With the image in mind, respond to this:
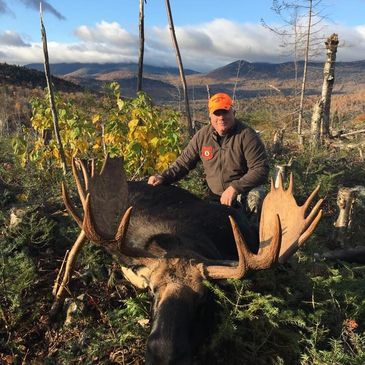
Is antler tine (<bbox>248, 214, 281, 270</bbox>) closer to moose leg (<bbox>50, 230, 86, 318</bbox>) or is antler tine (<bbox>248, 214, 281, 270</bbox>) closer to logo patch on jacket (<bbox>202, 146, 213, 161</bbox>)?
moose leg (<bbox>50, 230, 86, 318</bbox>)

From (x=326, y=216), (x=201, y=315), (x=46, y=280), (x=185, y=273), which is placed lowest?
(x=326, y=216)

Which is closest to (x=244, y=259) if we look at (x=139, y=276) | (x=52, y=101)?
(x=139, y=276)

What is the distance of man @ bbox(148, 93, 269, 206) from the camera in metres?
5.51

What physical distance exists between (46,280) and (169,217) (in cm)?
128

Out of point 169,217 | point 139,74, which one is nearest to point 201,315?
point 169,217

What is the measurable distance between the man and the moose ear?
1.56 m

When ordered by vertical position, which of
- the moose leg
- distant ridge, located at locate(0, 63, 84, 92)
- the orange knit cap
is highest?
the orange knit cap

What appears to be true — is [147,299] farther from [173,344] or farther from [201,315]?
[173,344]

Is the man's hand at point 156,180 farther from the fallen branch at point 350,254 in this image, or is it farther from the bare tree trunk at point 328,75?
the bare tree trunk at point 328,75

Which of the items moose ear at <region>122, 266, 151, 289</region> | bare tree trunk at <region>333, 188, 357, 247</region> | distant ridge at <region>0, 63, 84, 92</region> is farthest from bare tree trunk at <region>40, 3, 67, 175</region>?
distant ridge at <region>0, 63, 84, 92</region>

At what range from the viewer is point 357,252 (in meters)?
5.84

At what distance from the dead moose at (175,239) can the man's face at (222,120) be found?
3.34ft

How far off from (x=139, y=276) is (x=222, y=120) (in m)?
2.39

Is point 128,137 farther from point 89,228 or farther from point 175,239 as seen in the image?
point 89,228
